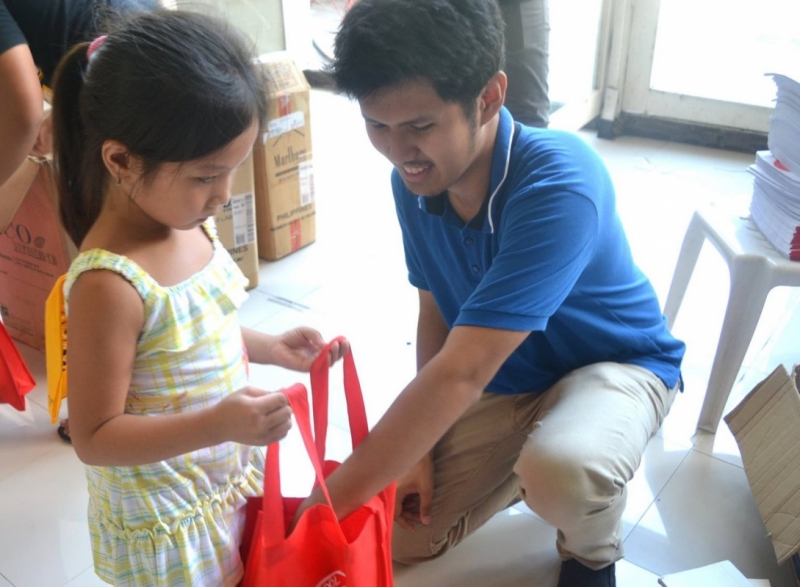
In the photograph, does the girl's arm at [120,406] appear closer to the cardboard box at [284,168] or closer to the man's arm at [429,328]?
the man's arm at [429,328]

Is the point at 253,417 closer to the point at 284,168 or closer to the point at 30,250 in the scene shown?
the point at 30,250

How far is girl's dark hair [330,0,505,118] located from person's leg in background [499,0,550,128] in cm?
107

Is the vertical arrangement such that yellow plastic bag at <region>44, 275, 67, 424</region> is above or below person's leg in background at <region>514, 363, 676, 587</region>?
above

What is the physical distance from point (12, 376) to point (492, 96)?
3.89 feet

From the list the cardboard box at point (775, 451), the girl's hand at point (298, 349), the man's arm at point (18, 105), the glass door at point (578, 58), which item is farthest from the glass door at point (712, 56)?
the girl's hand at point (298, 349)

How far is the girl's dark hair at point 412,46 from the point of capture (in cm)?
95

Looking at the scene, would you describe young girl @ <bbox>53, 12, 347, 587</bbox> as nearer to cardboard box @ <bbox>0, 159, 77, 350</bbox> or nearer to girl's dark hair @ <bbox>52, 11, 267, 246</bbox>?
girl's dark hair @ <bbox>52, 11, 267, 246</bbox>

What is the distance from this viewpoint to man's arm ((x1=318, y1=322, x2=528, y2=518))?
959 mm

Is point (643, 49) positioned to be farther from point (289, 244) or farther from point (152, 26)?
point (152, 26)

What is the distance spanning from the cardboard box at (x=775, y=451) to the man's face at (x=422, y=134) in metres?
0.68

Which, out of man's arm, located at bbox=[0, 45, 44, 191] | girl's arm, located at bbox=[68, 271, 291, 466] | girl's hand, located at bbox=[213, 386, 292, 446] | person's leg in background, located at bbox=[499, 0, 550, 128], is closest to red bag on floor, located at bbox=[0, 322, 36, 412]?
man's arm, located at bbox=[0, 45, 44, 191]

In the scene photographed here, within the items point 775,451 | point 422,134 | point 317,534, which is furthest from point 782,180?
point 317,534

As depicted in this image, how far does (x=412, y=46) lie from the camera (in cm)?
95

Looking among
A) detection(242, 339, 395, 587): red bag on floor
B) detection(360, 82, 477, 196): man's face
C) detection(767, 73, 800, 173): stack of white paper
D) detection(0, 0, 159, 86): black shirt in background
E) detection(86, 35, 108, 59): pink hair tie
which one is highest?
detection(86, 35, 108, 59): pink hair tie
